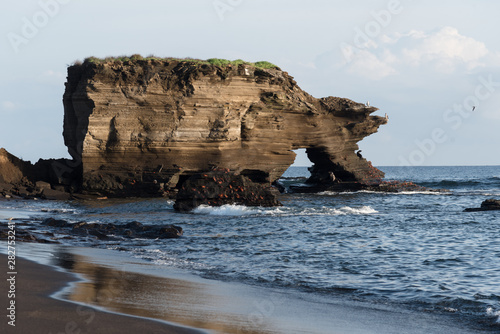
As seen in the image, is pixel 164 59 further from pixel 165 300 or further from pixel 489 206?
pixel 165 300

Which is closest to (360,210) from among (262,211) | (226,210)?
(262,211)

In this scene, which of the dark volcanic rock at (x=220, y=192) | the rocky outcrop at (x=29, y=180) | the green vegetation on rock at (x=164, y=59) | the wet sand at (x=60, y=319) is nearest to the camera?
the wet sand at (x=60, y=319)

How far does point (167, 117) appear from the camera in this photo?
34.1m

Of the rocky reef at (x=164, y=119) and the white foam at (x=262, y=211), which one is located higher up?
the rocky reef at (x=164, y=119)

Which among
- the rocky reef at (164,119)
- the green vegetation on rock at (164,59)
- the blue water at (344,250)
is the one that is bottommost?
the blue water at (344,250)

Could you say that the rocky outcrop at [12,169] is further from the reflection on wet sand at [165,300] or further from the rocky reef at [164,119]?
the reflection on wet sand at [165,300]

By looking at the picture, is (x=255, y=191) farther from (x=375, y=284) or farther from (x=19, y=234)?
(x=375, y=284)

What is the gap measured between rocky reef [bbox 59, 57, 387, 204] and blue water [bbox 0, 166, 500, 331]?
23.0ft

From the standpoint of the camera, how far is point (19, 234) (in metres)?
15.1

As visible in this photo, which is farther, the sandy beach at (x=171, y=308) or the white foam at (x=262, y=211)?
the white foam at (x=262, y=211)

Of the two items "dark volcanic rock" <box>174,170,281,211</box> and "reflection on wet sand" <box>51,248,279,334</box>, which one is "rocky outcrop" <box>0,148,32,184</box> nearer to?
Answer: "dark volcanic rock" <box>174,170,281,211</box>

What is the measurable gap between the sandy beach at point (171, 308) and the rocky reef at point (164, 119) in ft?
Result: 77.5

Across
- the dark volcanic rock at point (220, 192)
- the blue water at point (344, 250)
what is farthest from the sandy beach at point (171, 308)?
the dark volcanic rock at point (220, 192)

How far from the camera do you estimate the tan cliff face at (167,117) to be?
33.6 meters
